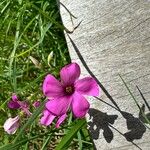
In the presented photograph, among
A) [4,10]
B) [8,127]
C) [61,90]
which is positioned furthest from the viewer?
[4,10]

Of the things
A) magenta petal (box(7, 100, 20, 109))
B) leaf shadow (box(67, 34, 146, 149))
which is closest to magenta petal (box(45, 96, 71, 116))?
leaf shadow (box(67, 34, 146, 149))

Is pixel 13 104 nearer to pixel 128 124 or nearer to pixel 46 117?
pixel 46 117

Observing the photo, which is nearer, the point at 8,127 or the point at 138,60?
the point at 138,60

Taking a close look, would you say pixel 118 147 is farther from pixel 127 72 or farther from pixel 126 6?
pixel 126 6

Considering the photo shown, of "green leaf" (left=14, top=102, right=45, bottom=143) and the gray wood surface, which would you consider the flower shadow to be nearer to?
the gray wood surface

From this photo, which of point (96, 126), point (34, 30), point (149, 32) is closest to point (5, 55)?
point (34, 30)

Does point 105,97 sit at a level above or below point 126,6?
below

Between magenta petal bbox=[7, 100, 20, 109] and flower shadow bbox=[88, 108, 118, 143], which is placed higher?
magenta petal bbox=[7, 100, 20, 109]
